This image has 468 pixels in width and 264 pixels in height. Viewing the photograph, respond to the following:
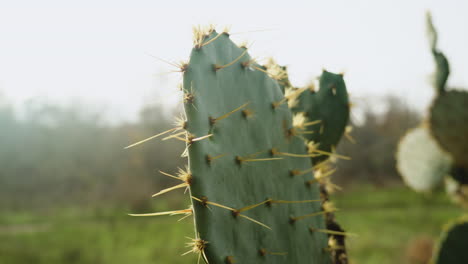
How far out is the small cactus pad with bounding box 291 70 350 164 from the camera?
1.17 meters

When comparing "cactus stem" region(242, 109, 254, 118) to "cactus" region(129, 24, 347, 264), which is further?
"cactus stem" region(242, 109, 254, 118)

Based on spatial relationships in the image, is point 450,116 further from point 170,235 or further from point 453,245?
point 170,235

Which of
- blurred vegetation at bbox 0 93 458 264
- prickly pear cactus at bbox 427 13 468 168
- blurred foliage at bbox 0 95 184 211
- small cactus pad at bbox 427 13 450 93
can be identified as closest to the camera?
small cactus pad at bbox 427 13 450 93

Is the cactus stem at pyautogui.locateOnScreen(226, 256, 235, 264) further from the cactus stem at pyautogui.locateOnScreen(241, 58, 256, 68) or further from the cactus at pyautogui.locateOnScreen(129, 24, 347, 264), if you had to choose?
the cactus stem at pyautogui.locateOnScreen(241, 58, 256, 68)

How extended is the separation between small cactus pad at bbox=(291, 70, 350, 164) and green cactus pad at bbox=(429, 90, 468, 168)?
1.11 meters

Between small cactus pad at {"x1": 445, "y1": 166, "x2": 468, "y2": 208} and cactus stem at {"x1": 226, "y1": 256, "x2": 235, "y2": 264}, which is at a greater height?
cactus stem at {"x1": 226, "y1": 256, "x2": 235, "y2": 264}

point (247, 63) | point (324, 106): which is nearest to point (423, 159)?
point (324, 106)

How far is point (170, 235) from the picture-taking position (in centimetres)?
1119

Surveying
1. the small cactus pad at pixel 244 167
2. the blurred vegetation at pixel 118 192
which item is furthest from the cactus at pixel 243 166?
the blurred vegetation at pixel 118 192

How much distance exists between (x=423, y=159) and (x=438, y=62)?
0.73 meters

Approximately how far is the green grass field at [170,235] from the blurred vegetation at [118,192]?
3 centimetres

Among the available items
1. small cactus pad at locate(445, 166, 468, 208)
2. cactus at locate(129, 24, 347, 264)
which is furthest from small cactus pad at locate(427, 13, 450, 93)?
cactus at locate(129, 24, 347, 264)

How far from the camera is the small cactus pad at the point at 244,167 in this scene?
2.25ft

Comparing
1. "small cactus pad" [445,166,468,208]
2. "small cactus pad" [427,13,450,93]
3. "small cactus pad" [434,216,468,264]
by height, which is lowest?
"small cactus pad" [434,216,468,264]
